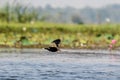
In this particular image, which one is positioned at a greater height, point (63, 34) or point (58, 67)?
point (63, 34)

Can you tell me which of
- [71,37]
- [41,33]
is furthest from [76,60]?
[41,33]

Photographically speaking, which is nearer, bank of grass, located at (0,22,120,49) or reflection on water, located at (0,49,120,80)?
reflection on water, located at (0,49,120,80)

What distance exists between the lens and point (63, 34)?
73.2ft

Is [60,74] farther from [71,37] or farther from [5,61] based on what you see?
[71,37]

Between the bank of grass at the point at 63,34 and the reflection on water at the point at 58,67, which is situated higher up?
the bank of grass at the point at 63,34

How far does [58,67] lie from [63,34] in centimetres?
1010

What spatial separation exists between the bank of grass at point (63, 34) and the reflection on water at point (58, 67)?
148 inches

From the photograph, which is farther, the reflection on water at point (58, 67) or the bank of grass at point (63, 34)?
the bank of grass at point (63, 34)

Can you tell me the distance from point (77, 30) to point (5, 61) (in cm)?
1028

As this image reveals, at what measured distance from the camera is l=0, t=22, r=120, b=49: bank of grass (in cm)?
1938

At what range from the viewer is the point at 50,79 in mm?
10305

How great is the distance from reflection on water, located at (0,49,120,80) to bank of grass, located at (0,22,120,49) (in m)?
3.75

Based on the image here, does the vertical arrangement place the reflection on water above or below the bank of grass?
below

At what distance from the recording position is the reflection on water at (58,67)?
10.7 meters
